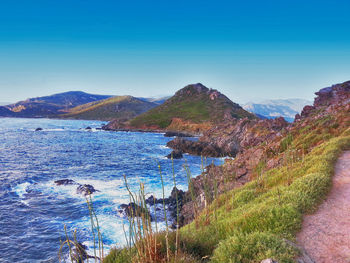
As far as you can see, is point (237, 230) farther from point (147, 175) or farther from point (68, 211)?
point (147, 175)

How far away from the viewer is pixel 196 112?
549 ft

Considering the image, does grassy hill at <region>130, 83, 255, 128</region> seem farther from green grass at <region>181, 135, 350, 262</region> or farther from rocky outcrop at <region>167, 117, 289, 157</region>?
green grass at <region>181, 135, 350, 262</region>

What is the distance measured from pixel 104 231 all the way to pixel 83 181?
58.2 ft

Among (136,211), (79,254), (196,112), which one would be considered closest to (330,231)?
(136,211)

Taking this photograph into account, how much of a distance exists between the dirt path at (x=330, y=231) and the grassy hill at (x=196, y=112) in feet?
448

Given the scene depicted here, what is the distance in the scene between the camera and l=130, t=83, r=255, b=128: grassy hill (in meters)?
152

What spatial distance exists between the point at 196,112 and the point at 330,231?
161 metres

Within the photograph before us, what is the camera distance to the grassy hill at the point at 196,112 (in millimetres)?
151500

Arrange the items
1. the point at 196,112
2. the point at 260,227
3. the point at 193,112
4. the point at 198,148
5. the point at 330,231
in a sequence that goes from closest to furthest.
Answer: the point at 330,231, the point at 260,227, the point at 198,148, the point at 196,112, the point at 193,112

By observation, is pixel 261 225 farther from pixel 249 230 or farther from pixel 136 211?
pixel 136 211

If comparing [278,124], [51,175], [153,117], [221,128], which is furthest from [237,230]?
[153,117]

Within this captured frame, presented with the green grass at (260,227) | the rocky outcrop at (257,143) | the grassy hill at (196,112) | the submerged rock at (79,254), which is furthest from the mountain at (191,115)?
the green grass at (260,227)

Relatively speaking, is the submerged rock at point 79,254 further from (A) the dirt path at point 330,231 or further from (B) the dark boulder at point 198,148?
(B) the dark boulder at point 198,148

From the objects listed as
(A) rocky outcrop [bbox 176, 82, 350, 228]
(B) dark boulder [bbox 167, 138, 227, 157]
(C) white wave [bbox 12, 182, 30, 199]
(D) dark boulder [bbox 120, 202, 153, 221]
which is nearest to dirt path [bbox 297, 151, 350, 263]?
(A) rocky outcrop [bbox 176, 82, 350, 228]
